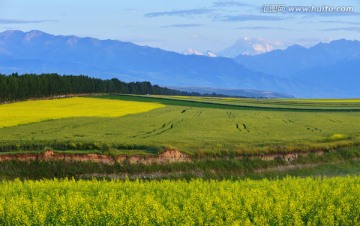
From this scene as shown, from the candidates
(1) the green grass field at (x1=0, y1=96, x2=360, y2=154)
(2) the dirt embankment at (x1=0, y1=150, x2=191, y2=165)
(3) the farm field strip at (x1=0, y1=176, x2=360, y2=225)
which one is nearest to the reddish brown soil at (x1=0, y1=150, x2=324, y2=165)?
(2) the dirt embankment at (x1=0, y1=150, x2=191, y2=165)

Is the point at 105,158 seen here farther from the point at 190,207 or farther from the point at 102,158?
the point at 190,207

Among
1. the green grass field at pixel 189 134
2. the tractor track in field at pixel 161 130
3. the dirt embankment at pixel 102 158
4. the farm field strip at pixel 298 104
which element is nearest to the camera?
the dirt embankment at pixel 102 158

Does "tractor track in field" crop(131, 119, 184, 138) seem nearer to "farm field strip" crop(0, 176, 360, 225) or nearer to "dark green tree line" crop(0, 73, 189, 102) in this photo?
"farm field strip" crop(0, 176, 360, 225)

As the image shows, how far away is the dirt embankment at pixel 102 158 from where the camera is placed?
44438 millimetres

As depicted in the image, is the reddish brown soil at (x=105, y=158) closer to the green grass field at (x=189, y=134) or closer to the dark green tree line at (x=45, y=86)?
the green grass field at (x=189, y=134)

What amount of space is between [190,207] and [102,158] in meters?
25.0

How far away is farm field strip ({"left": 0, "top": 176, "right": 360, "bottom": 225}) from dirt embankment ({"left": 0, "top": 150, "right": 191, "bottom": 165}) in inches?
733

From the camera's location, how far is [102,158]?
45406 mm

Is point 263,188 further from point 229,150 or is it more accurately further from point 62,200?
point 229,150

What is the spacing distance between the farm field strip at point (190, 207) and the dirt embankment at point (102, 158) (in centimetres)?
1861

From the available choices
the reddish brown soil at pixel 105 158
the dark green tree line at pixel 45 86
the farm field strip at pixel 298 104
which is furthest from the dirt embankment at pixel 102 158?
the farm field strip at pixel 298 104

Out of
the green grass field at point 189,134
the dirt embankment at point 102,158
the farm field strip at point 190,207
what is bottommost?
the dirt embankment at point 102,158

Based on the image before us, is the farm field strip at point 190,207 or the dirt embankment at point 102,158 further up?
the farm field strip at point 190,207

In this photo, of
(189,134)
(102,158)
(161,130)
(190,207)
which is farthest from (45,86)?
(190,207)
